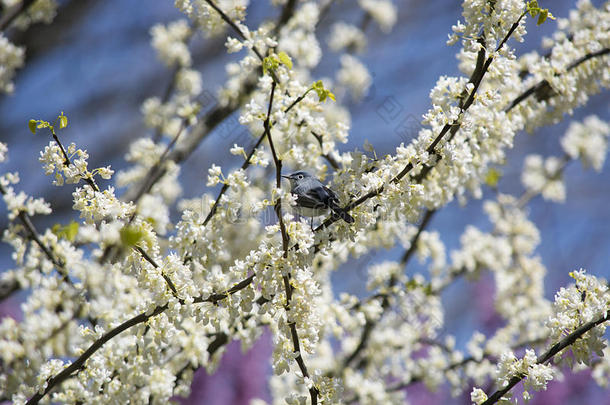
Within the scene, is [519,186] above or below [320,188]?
above

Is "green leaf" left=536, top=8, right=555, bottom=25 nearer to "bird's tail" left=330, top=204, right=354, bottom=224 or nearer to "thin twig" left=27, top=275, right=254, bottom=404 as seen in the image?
"bird's tail" left=330, top=204, right=354, bottom=224

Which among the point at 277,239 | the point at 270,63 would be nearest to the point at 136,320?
the point at 277,239

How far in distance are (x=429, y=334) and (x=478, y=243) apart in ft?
2.56

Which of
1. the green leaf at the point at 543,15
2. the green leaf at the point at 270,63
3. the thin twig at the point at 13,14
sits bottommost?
the green leaf at the point at 543,15

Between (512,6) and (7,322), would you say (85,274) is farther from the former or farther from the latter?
(512,6)

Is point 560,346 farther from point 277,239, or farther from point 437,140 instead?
A: point 277,239

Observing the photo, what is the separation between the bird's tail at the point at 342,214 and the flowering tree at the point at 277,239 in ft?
0.17

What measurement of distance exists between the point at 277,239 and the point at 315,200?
19cm

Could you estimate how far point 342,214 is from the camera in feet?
5.18

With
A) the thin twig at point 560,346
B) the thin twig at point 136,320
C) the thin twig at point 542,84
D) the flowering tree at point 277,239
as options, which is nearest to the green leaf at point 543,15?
the flowering tree at point 277,239

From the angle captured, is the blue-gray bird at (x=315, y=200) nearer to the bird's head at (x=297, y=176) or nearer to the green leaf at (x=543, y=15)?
the bird's head at (x=297, y=176)

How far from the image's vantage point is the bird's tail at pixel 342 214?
1.57m

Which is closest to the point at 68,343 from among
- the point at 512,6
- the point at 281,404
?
the point at 512,6

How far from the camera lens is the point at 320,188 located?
65.5 inches
